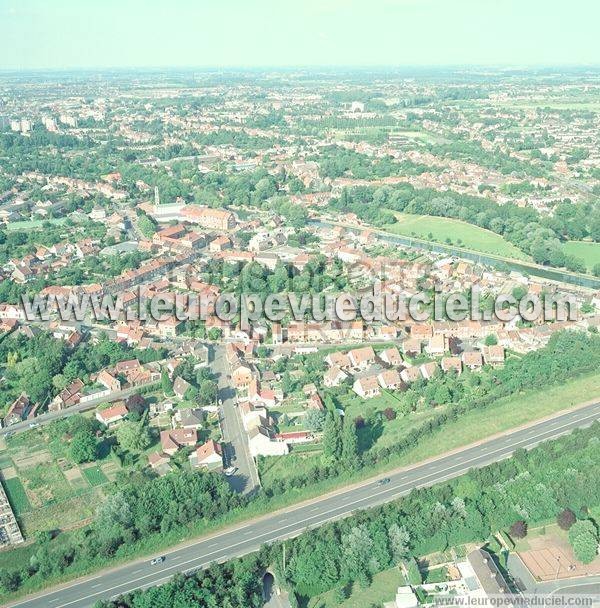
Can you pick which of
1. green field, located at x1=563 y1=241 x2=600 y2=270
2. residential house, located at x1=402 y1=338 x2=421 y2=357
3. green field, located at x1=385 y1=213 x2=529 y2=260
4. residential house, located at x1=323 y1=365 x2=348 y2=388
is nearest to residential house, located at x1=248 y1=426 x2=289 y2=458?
residential house, located at x1=323 y1=365 x2=348 y2=388

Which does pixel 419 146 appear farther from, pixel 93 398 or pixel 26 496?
pixel 26 496

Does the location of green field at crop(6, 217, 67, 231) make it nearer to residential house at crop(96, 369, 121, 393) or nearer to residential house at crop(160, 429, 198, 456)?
residential house at crop(96, 369, 121, 393)

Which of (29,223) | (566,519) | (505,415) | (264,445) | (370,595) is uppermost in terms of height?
(566,519)

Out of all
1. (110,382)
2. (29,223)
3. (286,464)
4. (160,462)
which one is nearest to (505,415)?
(286,464)

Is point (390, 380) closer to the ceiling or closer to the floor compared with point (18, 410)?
closer to the floor

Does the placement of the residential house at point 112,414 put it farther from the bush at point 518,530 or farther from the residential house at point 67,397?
the bush at point 518,530

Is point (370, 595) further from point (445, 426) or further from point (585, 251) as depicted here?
point (585, 251)
